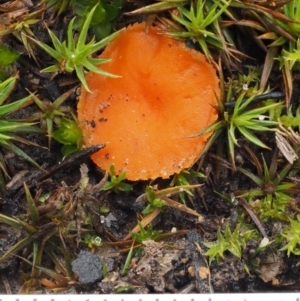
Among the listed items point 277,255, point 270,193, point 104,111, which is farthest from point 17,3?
point 277,255

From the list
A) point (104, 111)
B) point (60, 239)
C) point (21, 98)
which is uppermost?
point (21, 98)

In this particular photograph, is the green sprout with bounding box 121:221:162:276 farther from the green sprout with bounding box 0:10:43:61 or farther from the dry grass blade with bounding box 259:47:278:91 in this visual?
the green sprout with bounding box 0:10:43:61

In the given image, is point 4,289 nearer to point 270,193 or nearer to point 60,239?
point 60,239

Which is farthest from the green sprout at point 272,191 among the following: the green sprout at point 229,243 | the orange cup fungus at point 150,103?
the orange cup fungus at point 150,103

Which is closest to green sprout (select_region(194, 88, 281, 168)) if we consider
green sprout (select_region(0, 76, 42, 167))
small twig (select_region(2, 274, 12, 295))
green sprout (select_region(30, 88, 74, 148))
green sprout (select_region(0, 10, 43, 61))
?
green sprout (select_region(30, 88, 74, 148))

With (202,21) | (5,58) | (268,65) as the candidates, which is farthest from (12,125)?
(268,65)
